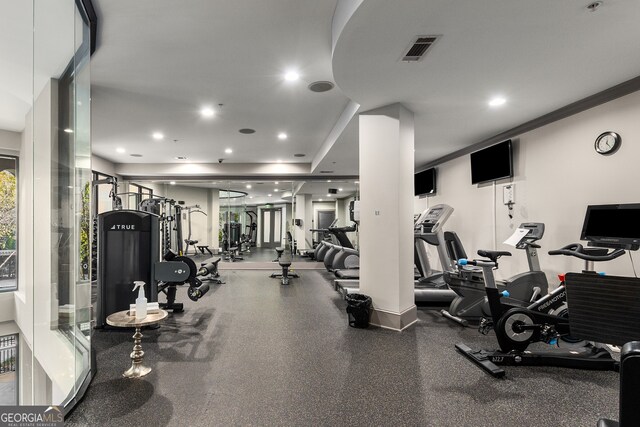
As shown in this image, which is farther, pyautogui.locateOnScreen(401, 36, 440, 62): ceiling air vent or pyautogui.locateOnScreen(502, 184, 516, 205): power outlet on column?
pyautogui.locateOnScreen(502, 184, 516, 205): power outlet on column

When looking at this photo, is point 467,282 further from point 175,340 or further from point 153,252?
point 153,252

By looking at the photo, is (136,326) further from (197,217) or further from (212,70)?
(197,217)

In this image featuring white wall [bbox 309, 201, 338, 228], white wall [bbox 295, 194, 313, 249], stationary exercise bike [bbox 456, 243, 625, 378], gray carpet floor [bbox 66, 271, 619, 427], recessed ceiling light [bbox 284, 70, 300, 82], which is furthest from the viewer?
white wall [bbox 309, 201, 338, 228]

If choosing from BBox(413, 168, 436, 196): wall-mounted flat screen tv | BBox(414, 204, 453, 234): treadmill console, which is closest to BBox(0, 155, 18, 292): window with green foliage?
BBox(414, 204, 453, 234): treadmill console

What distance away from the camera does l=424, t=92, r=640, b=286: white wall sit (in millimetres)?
3295

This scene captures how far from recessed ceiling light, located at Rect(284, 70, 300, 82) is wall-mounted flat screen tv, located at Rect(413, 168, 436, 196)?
15.9 ft

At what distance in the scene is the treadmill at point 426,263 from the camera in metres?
4.61

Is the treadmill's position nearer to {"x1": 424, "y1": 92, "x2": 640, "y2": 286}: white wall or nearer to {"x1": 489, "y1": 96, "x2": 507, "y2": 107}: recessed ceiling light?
{"x1": 424, "y1": 92, "x2": 640, "y2": 286}: white wall

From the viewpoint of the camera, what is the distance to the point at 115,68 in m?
3.33

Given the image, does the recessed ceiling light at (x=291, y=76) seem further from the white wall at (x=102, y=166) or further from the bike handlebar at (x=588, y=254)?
the white wall at (x=102, y=166)

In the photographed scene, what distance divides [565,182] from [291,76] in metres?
3.80

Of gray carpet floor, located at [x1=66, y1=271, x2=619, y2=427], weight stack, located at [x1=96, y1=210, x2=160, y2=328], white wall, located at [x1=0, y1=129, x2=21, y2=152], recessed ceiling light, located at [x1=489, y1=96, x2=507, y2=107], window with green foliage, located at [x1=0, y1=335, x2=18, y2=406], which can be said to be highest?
recessed ceiling light, located at [x1=489, y1=96, x2=507, y2=107]

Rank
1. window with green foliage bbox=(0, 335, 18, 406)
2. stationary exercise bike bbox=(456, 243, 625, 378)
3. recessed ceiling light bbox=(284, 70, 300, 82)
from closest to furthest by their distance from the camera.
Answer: stationary exercise bike bbox=(456, 243, 625, 378)
recessed ceiling light bbox=(284, 70, 300, 82)
window with green foliage bbox=(0, 335, 18, 406)

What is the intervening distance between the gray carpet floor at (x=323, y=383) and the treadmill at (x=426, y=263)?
3.07 feet
